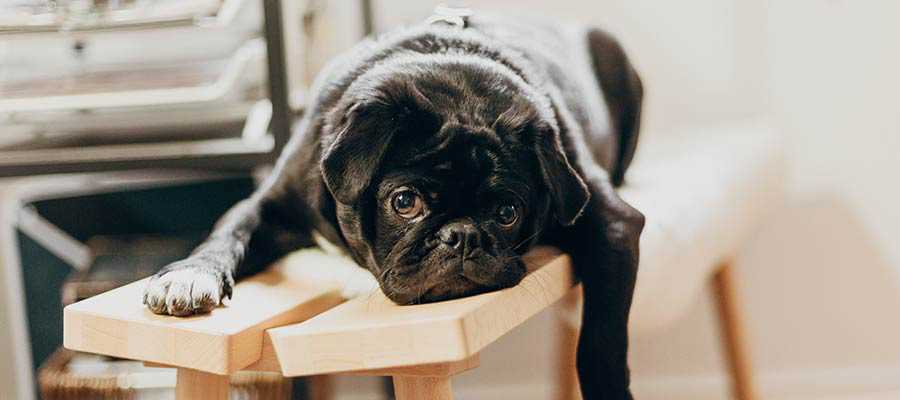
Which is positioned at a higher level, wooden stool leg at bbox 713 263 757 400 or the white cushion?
the white cushion

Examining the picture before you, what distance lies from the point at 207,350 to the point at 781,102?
1663 mm

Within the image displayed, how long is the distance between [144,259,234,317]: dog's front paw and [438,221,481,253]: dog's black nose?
240 millimetres

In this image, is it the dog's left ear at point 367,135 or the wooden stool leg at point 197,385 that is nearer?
the wooden stool leg at point 197,385

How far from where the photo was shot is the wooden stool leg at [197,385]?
3.17ft

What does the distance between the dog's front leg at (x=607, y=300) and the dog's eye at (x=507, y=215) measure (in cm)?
10

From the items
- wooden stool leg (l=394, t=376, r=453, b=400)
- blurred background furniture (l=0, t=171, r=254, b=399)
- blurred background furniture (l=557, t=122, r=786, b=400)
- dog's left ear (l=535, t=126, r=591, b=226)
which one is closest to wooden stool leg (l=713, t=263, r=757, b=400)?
blurred background furniture (l=557, t=122, r=786, b=400)

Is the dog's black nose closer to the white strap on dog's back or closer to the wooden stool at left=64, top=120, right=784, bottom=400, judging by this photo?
the wooden stool at left=64, top=120, right=784, bottom=400

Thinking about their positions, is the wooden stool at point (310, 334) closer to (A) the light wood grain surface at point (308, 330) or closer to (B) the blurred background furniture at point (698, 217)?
(A) the light wood grain surface at point (308, 330)

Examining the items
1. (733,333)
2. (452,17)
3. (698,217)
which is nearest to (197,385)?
(452,17)

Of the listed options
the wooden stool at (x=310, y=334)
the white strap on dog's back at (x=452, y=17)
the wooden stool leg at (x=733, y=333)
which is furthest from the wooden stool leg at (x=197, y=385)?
the wooden stool leg at (x=733, y=333)

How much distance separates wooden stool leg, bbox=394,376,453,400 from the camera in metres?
0.91

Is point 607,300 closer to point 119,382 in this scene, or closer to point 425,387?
point 425,387

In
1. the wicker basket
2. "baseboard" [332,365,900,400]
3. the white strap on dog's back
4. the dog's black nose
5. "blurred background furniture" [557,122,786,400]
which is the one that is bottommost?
"baseboard" [332,365,900,400]

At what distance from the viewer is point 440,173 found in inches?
43.1
